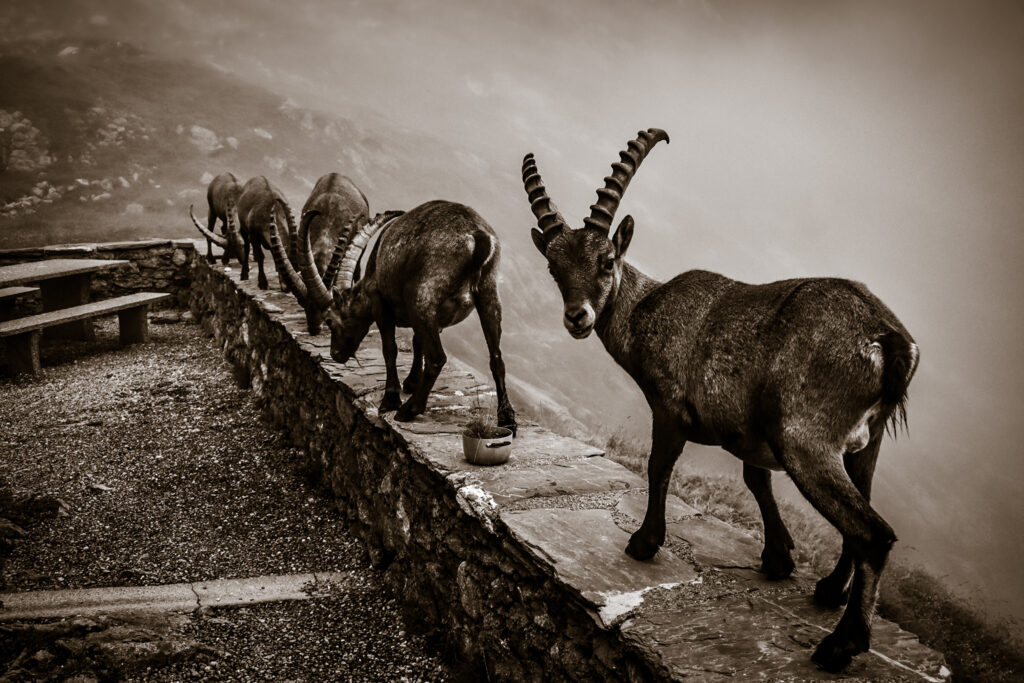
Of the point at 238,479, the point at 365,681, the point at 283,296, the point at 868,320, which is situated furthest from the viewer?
the point at 283,296

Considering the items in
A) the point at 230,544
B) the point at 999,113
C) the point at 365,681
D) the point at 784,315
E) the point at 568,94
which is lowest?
the point at 230,544

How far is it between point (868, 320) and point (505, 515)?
189 centimetres

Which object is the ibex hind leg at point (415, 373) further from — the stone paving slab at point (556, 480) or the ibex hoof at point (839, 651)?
the ibex hoof at point (839, 651)

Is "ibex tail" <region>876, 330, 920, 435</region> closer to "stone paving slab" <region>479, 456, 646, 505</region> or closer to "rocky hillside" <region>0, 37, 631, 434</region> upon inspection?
"stone paving slab" <region>479, 456, 646, 505</region>

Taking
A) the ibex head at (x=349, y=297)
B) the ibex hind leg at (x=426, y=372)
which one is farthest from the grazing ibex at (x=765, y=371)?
the ibex head at (x=349, y=297)

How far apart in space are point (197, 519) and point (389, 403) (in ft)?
7.35

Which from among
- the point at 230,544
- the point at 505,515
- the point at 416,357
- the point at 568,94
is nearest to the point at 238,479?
the point at 230,544

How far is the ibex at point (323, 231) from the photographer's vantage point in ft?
20.6

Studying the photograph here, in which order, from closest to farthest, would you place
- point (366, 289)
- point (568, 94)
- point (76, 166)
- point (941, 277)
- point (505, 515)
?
point (505, 515)
point (366, 289)
point (941, 277)
point (76, 166)
point (568, 94)

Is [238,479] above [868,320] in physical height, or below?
below

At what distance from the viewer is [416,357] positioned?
5.14 metres

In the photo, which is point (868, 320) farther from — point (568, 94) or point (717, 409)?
point (568, 94)

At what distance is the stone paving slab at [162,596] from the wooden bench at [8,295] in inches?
241

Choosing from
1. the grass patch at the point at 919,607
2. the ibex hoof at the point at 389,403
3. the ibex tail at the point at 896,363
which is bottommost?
the grass patch at the point at 919,607
